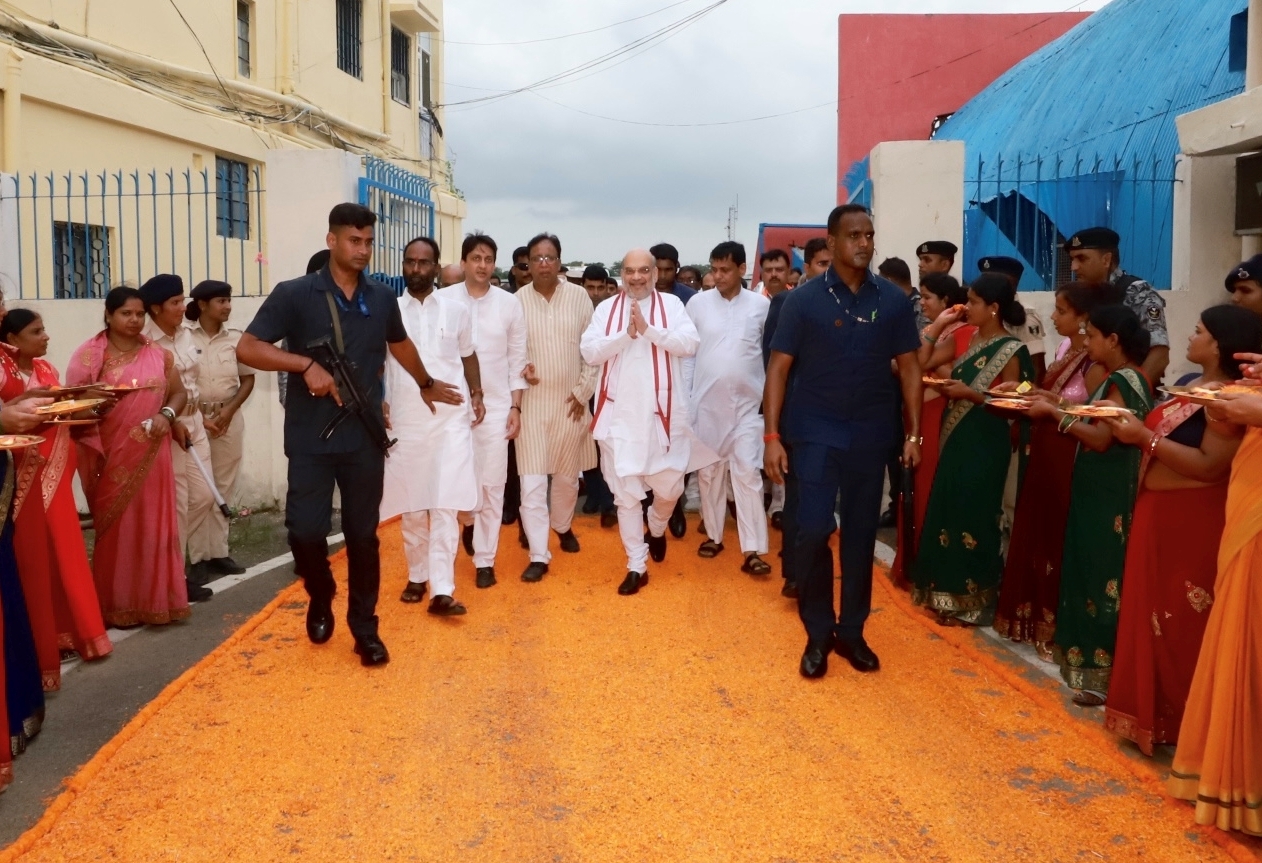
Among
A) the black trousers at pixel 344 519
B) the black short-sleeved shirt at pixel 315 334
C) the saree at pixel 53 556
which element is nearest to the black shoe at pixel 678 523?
the black trousers at pixel 344 519

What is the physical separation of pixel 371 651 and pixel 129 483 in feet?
5.71

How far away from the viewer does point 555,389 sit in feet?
24.6

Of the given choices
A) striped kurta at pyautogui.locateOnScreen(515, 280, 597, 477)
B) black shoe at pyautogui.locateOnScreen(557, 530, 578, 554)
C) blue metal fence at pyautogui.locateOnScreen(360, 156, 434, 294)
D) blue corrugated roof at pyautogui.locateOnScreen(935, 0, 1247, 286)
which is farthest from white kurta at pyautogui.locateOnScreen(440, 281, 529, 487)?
blue corrugated roof at pyautogui.locateOnScreen(935, 0, 1247, 286)

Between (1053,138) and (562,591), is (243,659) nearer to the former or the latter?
(562,591)

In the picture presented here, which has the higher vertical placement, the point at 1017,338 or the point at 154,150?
the point at 154,150

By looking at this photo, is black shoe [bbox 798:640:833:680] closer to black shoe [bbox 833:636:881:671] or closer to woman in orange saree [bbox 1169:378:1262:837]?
black shoe [bbox 833:636:881:671]

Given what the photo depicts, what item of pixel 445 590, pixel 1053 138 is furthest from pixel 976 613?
pixel 1053 138

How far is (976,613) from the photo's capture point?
5.96 metres

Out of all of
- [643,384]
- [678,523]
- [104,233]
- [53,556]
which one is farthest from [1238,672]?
[104,233]

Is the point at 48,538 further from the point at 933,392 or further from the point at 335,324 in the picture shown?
the point at 933,392

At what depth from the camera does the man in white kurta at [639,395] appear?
6871 mm

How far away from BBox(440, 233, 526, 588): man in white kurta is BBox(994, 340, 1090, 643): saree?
2.97 metres

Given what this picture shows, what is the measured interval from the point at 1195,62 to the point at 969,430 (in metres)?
9.58

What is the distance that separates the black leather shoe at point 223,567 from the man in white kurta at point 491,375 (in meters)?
1.50
